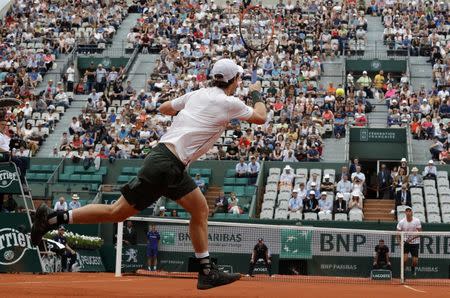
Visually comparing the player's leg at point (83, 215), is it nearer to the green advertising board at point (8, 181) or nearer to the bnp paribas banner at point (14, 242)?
the green advertising board at point (8, 181)

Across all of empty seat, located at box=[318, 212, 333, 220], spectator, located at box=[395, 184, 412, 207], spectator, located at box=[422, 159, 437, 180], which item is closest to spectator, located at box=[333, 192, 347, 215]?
empty seat, located at box=[318, 212, 333, 220]

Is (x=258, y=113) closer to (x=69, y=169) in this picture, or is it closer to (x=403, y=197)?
(x=403, y=197)

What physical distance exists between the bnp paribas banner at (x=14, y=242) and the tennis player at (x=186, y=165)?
8.18 metres

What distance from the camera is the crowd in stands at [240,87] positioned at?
3278cm

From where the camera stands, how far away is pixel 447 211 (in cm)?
2791

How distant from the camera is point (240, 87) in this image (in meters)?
35.5

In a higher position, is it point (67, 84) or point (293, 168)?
point (67, 84)

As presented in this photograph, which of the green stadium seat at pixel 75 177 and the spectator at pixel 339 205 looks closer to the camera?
the spectator at pixel 339 205

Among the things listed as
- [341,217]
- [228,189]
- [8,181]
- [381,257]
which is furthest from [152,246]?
[228,189]

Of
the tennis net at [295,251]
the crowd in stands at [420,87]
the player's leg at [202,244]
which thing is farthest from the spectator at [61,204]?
the player's leg at [202,244]

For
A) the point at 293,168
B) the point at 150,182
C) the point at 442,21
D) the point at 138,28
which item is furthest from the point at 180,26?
the point at 150,182

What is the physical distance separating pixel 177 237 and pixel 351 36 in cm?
2097

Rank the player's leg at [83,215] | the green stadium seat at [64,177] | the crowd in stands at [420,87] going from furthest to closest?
the crowd in stands at [420,87] < the green stadium seat at [64,177] < the player's leg at [83,215]

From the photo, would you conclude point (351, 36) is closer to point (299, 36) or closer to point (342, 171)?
point (299, 36)
